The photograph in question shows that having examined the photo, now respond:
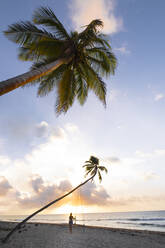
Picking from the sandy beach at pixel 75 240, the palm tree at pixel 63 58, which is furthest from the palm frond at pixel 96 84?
the sandy beach at pixel 75 240

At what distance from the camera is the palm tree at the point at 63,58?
6.67 meters

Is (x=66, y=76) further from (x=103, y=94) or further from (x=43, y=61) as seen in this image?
(x=103, y=94)

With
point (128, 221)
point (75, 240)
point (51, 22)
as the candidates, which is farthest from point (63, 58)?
point (128, 221)

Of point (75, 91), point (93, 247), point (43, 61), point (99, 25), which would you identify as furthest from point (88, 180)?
point (99, 25)

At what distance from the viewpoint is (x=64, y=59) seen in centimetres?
713

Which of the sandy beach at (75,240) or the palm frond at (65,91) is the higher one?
the palm frond at (65,91)

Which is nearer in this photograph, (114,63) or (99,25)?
(99,25)

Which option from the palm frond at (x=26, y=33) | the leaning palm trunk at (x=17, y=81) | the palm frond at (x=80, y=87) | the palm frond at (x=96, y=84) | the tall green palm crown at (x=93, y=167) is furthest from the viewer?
the tall green palm crown at (x=93, y=167)

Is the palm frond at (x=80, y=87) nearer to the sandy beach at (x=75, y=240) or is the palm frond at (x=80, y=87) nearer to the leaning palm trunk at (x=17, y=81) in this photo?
the leaning palm trunk at (x=17, y=81)

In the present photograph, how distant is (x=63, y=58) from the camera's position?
7.11 metres

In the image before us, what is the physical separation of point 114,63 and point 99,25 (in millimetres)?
2500

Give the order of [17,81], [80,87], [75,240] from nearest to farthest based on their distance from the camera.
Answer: [17,81] → [80,87] → [75,240]

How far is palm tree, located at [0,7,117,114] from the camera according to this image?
6.67 metres

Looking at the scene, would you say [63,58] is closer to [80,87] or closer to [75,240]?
[80,87]
